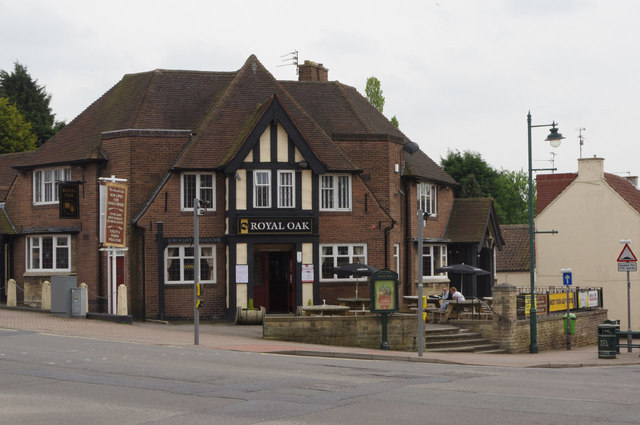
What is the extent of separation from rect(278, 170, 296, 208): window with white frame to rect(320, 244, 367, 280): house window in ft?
8.28

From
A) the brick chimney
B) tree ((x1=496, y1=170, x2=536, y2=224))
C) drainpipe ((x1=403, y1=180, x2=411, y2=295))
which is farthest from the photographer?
tree ((x1=496, y1=170, x2=536, y2=224))

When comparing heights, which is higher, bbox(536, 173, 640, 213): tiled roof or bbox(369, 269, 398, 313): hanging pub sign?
bbox(536, 173, 640, 213): tiled roof

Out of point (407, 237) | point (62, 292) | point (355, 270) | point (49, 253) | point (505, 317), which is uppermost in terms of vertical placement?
point (407, 237)

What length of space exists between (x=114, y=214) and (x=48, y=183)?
7180 mm

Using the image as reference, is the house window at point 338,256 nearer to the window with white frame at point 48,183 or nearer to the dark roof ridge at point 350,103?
the dark roof ridge at point 350,103

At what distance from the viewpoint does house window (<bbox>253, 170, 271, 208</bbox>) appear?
35531 millimetres

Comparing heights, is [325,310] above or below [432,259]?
below

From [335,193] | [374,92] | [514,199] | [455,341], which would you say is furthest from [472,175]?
[455,341]

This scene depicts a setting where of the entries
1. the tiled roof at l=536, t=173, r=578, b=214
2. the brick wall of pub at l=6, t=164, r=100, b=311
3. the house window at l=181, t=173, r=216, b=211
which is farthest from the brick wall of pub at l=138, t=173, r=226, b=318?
the tiled roof at l=536, t=173, r=578, b=214

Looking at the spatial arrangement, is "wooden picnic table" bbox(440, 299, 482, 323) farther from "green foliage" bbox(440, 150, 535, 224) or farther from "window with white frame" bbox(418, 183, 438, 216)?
"green foliage" bbox(440, 150, 535, 224)

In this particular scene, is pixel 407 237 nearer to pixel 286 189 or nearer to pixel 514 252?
pixel 286 189

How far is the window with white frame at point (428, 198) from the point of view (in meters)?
42.9

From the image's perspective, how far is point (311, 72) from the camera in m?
44.9

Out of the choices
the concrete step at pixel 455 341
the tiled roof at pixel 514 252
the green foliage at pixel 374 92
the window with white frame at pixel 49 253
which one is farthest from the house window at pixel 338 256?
the green foliage at pixel 374 92
